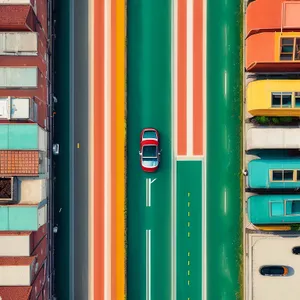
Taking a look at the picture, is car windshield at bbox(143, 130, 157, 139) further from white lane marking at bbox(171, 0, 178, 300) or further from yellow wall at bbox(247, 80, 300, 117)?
yellow wall at bbox(247, 80, 300, 117)

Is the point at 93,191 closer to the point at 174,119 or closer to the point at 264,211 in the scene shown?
the point at 174,119

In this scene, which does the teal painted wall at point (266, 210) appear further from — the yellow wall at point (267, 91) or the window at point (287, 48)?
the window at point (287, 48)

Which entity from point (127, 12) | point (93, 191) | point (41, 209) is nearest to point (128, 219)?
point (93, 191)

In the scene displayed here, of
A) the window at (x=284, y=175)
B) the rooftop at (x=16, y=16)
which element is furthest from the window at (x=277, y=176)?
the rooftop at (x=16, y=16)

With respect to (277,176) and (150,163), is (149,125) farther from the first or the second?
(277,176)

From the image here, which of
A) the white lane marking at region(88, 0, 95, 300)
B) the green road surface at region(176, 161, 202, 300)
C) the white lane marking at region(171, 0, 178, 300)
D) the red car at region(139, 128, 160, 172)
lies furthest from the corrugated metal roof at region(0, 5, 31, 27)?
the green road surface at region(176, 161, 202, 300)

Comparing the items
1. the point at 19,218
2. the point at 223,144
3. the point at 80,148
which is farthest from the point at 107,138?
the point at 223,144
